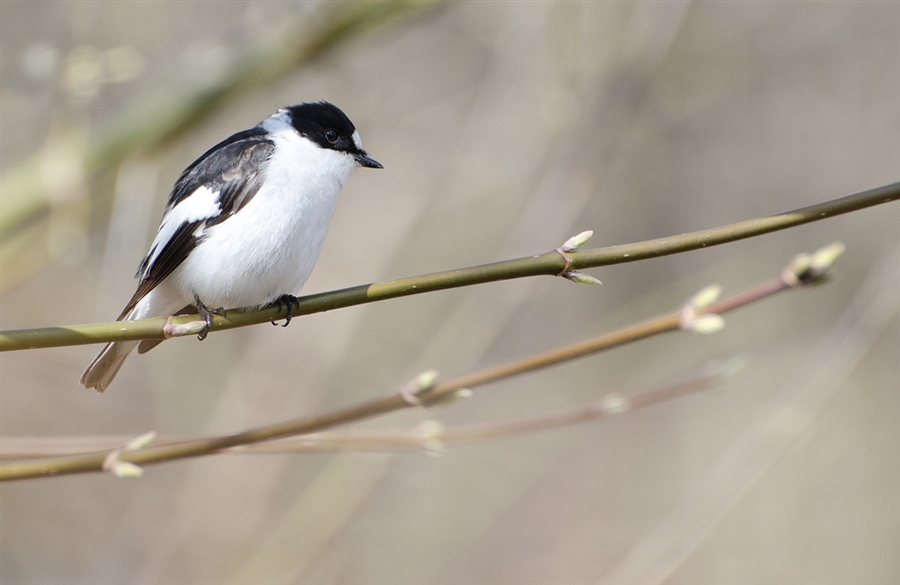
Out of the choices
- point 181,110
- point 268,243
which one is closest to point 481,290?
point 268,243

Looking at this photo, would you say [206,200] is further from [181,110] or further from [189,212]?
[181,110]

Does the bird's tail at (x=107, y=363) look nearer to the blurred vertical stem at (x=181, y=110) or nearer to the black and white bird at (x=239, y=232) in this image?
the black and white bird at (x=239, y=232)

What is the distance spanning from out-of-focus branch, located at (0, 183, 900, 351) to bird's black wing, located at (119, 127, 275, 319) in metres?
1.30

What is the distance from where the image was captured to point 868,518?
6.21 m

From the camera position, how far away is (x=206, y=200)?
10.6 feet

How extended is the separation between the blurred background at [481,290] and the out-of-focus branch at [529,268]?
1.14 meters

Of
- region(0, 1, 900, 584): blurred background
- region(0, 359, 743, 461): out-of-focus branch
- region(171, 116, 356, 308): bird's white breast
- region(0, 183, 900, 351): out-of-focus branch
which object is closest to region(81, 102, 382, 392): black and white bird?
region(171, 116, 356, 308): bird's white breast

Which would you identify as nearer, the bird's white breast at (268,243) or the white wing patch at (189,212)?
the bird's white breast at (268,243)

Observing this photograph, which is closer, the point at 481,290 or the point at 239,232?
the point at 239,232

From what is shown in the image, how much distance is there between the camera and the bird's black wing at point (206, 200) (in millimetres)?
3188

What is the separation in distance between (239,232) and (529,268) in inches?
65.2

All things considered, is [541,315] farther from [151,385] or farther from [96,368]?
[96,368]

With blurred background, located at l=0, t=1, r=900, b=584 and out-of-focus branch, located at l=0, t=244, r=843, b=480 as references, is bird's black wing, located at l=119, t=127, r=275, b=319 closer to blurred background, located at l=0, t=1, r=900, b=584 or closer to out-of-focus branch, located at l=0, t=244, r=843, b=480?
blurred background, located at l=0, t=1, r=900, b=584

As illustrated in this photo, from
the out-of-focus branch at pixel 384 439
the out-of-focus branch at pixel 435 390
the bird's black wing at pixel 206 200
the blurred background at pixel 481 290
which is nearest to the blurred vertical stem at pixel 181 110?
the blurred background at pixel 481 290
